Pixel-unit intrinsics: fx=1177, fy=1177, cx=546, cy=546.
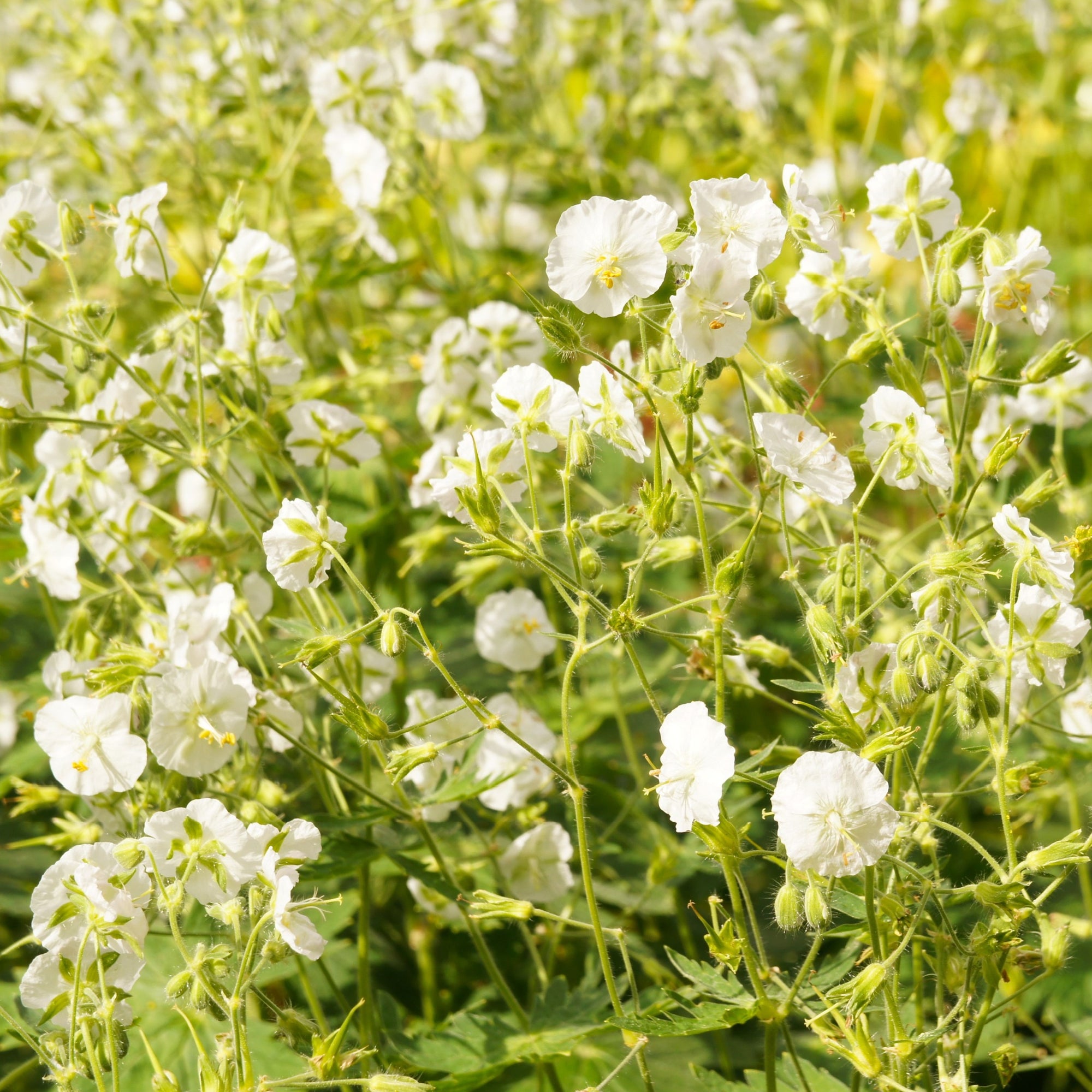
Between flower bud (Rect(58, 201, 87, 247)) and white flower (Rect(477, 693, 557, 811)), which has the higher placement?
flower bud (Rect(58, 201, 87, 247))

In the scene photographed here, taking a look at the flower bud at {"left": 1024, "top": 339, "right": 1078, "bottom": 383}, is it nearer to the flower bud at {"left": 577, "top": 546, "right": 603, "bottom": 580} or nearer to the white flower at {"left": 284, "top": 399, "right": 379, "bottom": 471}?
the flower bud at {"left": 577, "top": 546, "right": 603, "bottom": 580}

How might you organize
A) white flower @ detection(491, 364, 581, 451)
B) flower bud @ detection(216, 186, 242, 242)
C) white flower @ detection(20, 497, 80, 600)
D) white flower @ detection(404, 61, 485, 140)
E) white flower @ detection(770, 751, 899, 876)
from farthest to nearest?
white flower @ detection(404, 61, 485, 140) < white flower @ detection(20, 497, 80, 600) < flower bud @ detection(216, 186, 242, 242) < white flower @ detection(491, 364, 581, 451) < white flower @ detection(770, 751, 899, 876)

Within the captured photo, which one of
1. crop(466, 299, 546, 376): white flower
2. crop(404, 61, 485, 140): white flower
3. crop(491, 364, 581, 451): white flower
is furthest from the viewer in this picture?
crop(404, 61, 485, 140): white flower

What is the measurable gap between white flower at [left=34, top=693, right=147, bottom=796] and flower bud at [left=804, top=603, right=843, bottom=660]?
772 mm

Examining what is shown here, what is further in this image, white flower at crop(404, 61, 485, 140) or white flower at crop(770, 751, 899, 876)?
white flower at crop(404, 61, 485, 140)

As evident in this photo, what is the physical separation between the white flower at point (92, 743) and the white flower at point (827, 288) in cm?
97

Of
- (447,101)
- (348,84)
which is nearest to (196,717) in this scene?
(348,84)

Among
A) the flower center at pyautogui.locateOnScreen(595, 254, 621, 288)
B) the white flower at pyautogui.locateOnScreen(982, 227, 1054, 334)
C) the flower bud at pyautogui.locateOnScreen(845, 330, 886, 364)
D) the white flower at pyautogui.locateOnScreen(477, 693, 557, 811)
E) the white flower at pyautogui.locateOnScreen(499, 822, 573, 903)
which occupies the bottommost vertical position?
the white flower at pyautogui.locateOnScreen(499, 822, 573, 903)

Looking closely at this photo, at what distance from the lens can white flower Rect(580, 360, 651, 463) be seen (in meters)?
1.27

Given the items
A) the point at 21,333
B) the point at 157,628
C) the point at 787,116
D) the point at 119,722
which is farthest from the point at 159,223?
the point at 787,116

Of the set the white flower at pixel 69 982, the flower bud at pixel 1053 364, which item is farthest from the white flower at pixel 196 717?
the flower bud at pixel 1053 364

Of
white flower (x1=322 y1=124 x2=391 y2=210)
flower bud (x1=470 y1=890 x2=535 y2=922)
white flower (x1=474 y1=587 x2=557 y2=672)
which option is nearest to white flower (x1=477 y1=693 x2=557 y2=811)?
white flower (x1=474 y1=587 x2=557 y2=672)

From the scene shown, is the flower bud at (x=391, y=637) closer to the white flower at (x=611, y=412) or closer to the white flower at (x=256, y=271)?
A: the white flower at (x=611, y=412)

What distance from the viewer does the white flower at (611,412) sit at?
49.8 inches
